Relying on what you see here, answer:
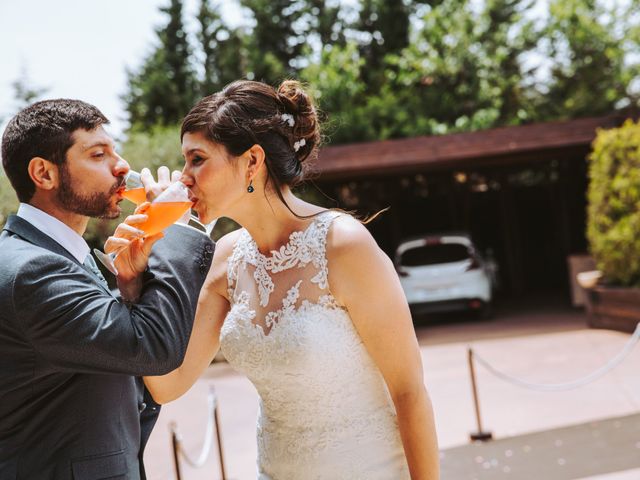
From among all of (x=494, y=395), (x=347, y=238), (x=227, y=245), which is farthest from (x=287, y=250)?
(x=494, y=395)

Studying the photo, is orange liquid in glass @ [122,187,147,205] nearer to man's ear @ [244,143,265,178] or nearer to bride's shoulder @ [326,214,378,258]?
man's ear @ [244,143,265,178]

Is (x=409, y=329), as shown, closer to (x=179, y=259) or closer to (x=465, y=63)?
(x=179, y=259)

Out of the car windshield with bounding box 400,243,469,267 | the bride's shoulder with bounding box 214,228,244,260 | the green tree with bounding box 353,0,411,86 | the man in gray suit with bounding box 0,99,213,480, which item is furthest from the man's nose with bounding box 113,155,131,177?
the green tree with bounding box 353,0,411,86

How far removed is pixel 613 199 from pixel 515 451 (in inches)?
261

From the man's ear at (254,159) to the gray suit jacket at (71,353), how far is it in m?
0.65

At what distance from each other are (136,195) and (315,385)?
852 millimetres

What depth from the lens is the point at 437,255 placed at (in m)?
13.9

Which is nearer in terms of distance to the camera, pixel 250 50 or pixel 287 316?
pixel 287 316

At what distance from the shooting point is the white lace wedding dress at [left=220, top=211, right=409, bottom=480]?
2322 mm

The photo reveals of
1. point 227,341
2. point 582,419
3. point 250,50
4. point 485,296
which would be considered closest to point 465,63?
point 250,50

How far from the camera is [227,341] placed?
8.07 feet

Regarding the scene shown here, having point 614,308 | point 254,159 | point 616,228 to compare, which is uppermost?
point 254,159

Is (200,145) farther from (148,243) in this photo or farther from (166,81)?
(166,81)

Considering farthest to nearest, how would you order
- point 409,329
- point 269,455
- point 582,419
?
point 582,419
point 269,455
point 409,329
